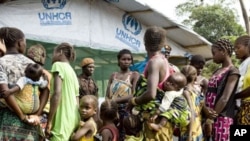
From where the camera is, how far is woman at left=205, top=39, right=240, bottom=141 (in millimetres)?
4273

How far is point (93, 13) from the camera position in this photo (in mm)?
8250

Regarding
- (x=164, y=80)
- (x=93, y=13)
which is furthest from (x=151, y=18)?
(x=164, y=80)

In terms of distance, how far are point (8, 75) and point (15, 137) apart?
51cm

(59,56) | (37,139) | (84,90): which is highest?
(59,56)

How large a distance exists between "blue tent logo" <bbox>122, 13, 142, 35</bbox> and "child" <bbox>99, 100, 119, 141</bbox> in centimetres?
442

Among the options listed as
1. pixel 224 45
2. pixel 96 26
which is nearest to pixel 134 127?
pixel 224 45

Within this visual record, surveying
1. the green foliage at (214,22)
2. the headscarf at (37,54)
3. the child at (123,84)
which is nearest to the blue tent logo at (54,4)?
the child at (123,84)

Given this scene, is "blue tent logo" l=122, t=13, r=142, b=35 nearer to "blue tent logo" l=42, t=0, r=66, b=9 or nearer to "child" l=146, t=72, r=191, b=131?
"blue tent logo" l=42, t=0, r=66, b=9

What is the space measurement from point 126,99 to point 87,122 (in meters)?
0.80

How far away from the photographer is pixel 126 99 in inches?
198

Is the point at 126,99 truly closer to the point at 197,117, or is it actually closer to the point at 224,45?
the point at 197,117

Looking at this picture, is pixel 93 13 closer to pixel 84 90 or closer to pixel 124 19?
pixel 124 19

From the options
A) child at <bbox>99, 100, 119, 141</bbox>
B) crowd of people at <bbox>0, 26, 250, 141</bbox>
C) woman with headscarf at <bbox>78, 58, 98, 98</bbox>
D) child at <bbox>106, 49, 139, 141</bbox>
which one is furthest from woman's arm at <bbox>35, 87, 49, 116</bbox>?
woman with headscarf at <bbox>78, 58, 98, 98</bbox>

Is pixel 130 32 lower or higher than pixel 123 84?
higher
